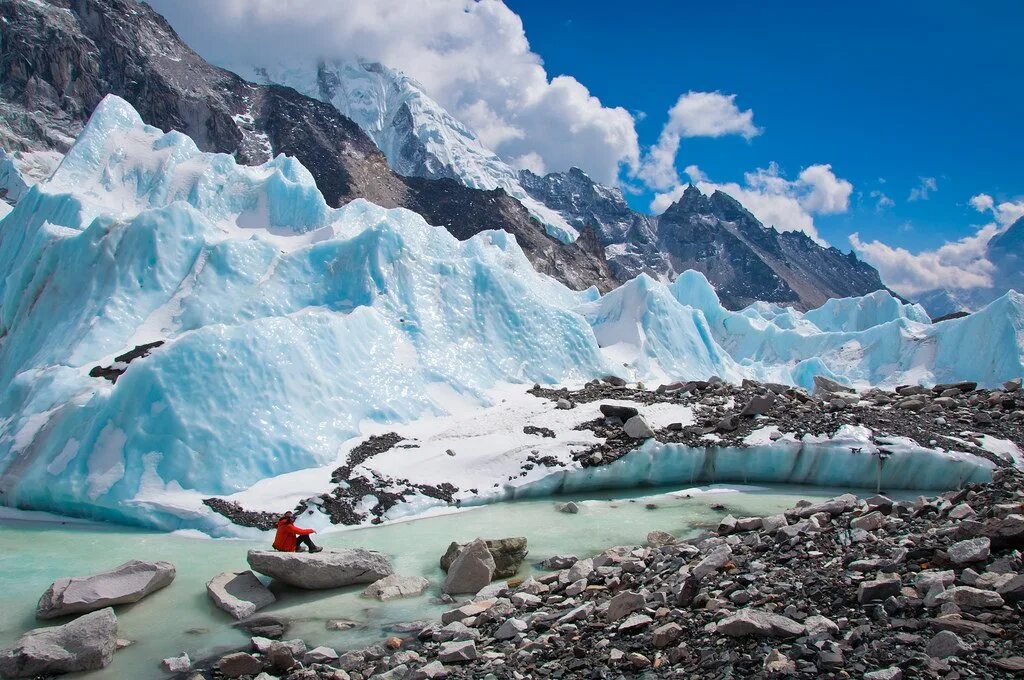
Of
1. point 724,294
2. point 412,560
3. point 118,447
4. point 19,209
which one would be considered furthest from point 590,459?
point 724,294

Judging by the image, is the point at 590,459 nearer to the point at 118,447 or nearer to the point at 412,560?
the point at 412,560

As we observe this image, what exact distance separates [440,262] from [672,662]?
18.7 metres

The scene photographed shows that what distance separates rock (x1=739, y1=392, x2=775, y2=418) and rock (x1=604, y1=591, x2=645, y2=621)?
10.8 meters

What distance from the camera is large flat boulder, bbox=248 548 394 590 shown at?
26.7 ft

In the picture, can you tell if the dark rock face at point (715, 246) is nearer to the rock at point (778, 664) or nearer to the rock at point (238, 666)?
the rock at point (238, 666)

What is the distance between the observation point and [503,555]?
8.70m

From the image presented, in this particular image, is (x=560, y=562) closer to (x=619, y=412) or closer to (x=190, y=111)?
A: (x=619, y=412)

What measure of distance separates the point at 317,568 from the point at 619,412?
9.07 metres

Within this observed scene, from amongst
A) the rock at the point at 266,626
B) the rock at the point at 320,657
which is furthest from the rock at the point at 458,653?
the rock at the point at 266,626

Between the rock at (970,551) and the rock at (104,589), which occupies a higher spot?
the rock at (970,551)

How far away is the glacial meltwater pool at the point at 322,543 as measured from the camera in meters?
6.92

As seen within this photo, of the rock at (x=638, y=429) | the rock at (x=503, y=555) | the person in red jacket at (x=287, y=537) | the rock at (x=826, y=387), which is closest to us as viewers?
the rock at (x=503, y=555)

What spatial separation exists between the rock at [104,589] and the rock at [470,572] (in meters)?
3.47

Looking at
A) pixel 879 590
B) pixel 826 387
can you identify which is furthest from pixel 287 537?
pixel 826 387
